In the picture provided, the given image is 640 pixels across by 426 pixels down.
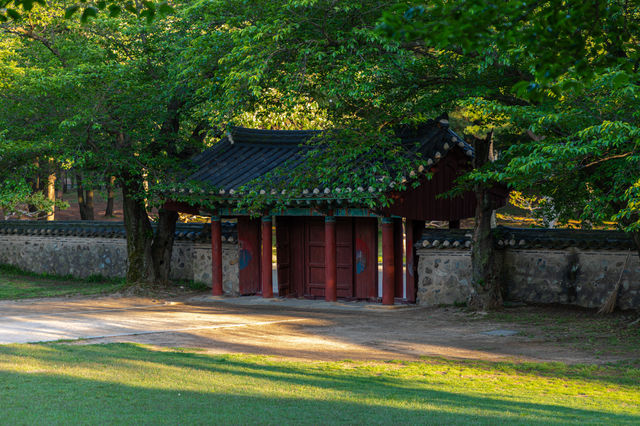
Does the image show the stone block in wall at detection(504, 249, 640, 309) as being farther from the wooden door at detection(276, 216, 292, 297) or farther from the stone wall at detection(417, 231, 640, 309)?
the wooden door at detection(276, 216, 292, 297)

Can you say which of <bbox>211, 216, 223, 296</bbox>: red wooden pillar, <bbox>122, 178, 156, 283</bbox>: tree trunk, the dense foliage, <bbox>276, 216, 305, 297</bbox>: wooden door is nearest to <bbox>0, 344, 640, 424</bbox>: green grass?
the dense foliage

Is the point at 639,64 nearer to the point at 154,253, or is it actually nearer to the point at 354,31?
the point at 354,31

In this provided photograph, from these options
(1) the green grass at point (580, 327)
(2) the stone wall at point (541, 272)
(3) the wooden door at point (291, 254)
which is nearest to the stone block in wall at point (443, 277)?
(2) the stone wall at point (541, 272)

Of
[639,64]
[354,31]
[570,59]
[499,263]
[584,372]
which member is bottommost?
[584,372]

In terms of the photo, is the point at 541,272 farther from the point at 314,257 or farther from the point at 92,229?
the point at 92,229

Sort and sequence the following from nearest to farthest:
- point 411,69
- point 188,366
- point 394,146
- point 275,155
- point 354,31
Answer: point 188,366
point 354,31
point 411,69
point 394,146
point 275,155

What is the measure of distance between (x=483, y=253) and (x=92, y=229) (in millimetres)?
13751

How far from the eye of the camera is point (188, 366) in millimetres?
9242

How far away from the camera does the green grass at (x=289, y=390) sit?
6.59 metres

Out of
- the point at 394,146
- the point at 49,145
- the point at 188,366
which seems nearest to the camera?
the point at 188,366

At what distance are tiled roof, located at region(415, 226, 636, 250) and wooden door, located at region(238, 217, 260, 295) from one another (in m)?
4.90

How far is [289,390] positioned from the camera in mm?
7824

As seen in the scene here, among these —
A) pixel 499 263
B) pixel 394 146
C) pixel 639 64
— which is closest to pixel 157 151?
pixel 394 146

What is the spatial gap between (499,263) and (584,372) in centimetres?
656
